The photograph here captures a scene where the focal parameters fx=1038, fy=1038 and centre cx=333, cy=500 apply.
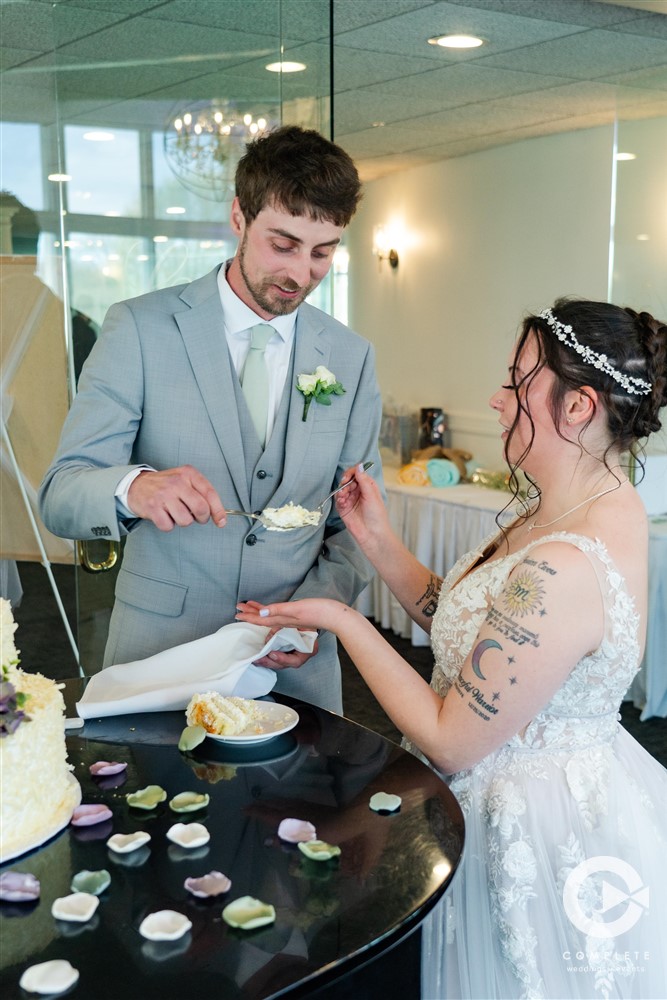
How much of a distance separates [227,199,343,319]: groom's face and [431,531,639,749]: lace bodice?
67cm

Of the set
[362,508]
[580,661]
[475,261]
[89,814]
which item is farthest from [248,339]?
[475,261]

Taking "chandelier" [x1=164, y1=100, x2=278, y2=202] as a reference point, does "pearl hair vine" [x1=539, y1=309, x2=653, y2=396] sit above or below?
below

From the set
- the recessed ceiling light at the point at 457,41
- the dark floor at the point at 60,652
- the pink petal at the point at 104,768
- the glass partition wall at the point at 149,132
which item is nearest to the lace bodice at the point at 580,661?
the pink petal at the point at 104,768

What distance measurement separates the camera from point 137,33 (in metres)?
3.34

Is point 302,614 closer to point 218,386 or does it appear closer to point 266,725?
point 266,725

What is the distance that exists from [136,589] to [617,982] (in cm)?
114

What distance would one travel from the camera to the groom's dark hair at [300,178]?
2008mm

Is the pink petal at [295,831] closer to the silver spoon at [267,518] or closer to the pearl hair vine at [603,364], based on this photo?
the silver spoon at [267,518]

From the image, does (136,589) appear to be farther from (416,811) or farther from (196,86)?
(196,86)

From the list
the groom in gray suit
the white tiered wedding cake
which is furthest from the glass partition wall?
the white tiered wedding cake

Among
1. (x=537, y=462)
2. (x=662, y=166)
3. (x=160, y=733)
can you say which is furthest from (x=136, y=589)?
(x=662, y=166)

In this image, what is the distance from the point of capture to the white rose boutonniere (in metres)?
2.13

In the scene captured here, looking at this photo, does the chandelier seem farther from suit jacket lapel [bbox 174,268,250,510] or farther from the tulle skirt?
the tulle skirt

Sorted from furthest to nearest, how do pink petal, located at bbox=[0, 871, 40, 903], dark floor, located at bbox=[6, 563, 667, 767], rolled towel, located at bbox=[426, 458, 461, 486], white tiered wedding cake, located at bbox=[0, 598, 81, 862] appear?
rolled towel, located at bbox=[426, 458, 461, 486] < dark floor, located at bbox=[6, 563, 667, 767] < white tiered wedding cake, located at bbox=[0, 598, 81, 862] < pink petal, located at bbox=[0, 871, 40, 903]
